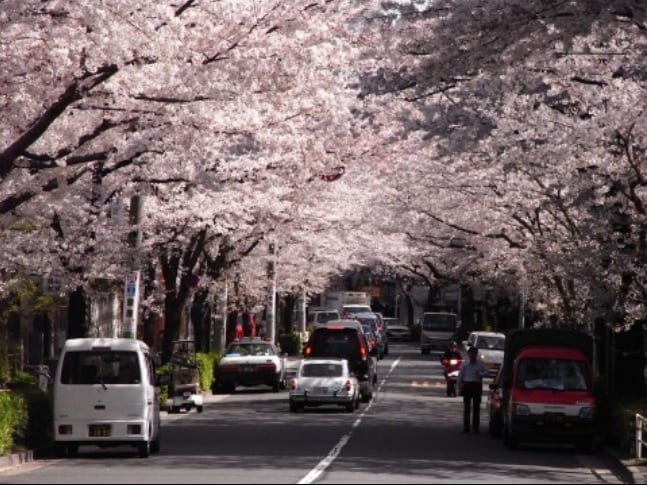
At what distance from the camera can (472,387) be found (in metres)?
30.2

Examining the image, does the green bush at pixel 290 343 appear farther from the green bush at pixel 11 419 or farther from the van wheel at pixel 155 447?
the green bush at pixel 11 419

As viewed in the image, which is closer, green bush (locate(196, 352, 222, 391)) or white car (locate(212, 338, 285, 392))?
green bush (locate(196, 352, 222, 391))

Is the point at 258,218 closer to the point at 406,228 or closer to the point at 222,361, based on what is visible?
the point at 222,361

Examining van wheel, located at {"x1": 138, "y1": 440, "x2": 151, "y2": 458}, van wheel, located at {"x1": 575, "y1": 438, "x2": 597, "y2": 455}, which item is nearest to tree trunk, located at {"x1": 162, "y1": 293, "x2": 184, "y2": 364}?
van wheel, located at {"x1": 575, "y1": 438, "x2": 597, "y2": 455}

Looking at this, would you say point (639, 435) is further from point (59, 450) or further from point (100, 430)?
point (59, 450)

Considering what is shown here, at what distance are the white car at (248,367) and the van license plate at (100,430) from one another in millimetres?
22635

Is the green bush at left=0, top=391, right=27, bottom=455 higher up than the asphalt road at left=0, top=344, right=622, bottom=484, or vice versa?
the green bush at left=0, top=391, right=27, bottom=455

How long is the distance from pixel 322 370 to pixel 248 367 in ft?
29.6

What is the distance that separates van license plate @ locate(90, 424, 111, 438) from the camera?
22.4m

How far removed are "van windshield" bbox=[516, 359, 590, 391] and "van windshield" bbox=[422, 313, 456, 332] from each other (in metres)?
52.2

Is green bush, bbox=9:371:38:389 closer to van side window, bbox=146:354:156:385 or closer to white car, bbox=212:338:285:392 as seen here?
white car, bbox=212:338:285:392

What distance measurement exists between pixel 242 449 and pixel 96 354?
10.3 ft

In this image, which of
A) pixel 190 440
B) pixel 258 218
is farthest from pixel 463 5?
pixel 258 218

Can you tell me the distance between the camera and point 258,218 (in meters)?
42.0
